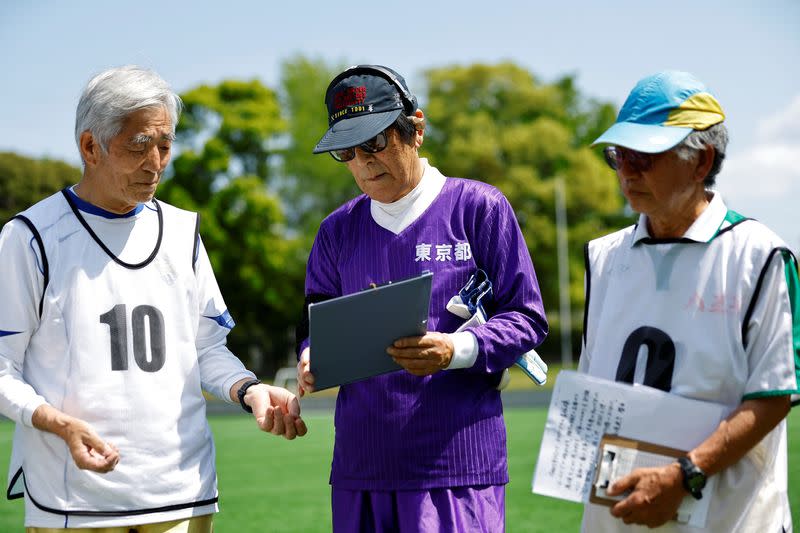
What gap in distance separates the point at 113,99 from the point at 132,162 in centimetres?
21

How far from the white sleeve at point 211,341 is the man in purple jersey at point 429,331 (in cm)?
33

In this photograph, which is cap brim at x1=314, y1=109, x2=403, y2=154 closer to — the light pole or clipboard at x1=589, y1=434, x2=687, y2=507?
clipboard at x1=589, y1=434, x2=687, y2=507

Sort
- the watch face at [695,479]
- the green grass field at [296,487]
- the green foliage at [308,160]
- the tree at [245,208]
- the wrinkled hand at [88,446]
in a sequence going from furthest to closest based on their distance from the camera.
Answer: the green foliage at [308,160] → the tree at [245,208] → the green grass field at [296,487] → the wrinkled hand at [88,446] → the watch face at [695,479]

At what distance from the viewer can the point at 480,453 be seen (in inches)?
127

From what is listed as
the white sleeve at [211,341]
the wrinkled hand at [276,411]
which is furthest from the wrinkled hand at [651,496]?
the white sleeve at [211,341]

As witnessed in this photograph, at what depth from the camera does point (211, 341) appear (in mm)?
3455

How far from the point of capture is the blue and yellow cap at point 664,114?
8.54ft

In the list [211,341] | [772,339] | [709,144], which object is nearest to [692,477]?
[772,339]

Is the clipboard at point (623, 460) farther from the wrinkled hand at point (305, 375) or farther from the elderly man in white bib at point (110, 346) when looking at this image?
the elderly man in white bib at point (110, 346)

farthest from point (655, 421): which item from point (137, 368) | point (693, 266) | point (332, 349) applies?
point (137, 368)

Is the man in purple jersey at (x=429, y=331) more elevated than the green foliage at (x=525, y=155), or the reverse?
the man in purple jersey at (x=429, y=331)

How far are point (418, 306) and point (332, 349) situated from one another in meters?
0.30

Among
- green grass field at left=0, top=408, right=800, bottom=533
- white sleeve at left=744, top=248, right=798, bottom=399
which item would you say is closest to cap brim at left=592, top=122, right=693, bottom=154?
white sleeve at left=744, top=248, right=798, bottom=399

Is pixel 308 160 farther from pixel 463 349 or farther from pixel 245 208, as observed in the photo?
pixel 463 349
